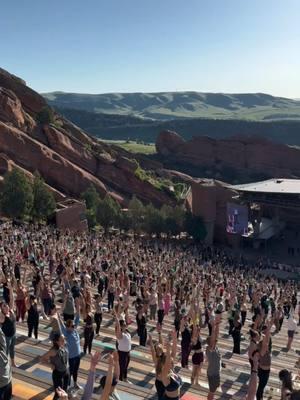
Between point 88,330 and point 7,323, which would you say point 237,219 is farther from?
point 7,323

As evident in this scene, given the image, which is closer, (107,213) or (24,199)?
(24,199)

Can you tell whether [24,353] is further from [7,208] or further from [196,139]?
[196,139]

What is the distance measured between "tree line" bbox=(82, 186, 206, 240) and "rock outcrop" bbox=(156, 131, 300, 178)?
33.1m

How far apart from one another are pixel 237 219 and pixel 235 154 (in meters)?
37.6

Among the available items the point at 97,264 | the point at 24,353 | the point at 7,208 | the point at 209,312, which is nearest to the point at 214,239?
the point at 7,208

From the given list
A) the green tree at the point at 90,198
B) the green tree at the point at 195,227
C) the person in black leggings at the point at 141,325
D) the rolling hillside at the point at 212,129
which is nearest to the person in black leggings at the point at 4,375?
the person in black leggings at the point at 141,325

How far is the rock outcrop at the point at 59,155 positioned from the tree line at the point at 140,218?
522 cm

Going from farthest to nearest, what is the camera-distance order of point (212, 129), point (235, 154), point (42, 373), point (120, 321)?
point (212, 129) < point (235, 154) < point (120, 321) < point (42, 373)

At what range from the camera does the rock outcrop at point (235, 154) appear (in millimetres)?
84312

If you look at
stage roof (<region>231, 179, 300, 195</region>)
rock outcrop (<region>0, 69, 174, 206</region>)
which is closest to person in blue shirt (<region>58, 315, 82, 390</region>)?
rock outcrop (<region>0, 69, 174, 206</region>)

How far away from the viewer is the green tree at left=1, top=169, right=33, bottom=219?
45875 mm

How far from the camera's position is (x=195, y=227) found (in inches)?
2175

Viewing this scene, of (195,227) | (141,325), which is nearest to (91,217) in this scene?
(195,227)

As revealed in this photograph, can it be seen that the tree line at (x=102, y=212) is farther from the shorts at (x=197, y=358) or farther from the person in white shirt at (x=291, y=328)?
the shorts at (x=197, y=358)
